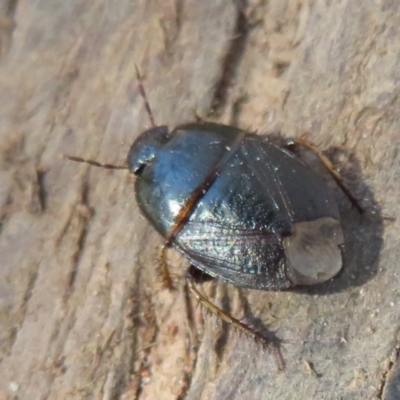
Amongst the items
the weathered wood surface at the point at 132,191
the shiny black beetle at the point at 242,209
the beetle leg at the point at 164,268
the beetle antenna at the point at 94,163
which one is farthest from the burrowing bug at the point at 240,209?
the beetle antenna at the point at 94,163

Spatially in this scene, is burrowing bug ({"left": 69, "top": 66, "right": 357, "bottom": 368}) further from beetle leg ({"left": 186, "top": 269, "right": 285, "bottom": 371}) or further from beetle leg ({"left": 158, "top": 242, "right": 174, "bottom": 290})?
beetle leg ({"left": 158, "top": 242, "right": 174, "bottom": 290})

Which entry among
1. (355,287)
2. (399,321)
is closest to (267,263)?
(355,287)

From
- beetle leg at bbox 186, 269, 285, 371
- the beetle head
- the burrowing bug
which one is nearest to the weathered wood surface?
beetle leg at bbox 186, 269, 285, 371

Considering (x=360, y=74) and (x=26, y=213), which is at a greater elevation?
(x=360, y=74)

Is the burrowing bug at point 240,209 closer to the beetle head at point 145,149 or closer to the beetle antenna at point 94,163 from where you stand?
the beetle head at point 145,149

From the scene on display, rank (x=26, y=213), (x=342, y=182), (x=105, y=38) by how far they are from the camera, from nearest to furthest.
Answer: (x=342, y=182), (x=26, y=213), (x=105, y=38)

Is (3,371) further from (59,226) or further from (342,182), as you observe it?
(342,182)
